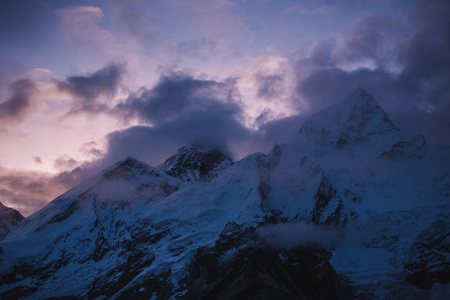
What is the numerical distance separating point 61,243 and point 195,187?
73535 millimetres

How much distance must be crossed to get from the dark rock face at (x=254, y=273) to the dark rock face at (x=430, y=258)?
99.5 feet

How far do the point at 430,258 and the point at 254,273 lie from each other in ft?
270

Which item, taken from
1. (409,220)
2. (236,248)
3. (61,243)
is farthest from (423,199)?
(61,243)

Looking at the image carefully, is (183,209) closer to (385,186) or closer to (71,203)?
(71,203)

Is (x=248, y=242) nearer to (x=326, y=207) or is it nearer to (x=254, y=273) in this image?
(x=254, y=273)

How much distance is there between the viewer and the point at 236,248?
140m

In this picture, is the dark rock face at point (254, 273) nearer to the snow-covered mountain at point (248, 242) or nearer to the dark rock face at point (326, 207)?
the snow-covered mountain at point (248, 242)

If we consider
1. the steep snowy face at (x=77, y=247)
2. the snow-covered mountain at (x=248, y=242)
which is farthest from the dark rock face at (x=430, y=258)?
the steep snowy face at (x=77, y=247)

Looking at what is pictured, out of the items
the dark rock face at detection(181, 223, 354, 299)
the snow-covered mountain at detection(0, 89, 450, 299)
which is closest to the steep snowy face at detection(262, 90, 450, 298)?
the snow-covered mountain at detection(0, 89, 450, 299)

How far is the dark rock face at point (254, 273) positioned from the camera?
4599 inches

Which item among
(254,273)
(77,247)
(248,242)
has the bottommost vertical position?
(254,273)

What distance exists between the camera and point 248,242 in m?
142

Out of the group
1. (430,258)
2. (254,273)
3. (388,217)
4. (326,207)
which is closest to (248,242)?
(254,273)

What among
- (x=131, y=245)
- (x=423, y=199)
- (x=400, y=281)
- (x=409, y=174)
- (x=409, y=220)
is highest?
(x=409, y=174)
